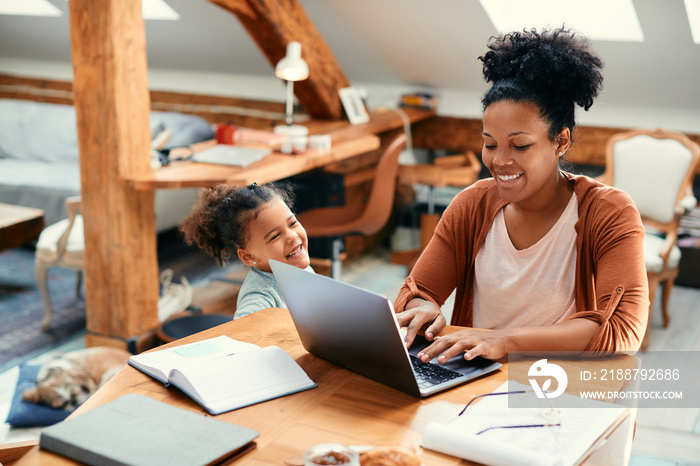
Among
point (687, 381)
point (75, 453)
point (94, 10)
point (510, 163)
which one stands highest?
point (94, 10)

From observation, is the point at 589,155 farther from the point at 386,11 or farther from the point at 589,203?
the point at 589,203

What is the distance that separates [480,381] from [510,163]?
56 centimetres

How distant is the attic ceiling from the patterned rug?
53.0 inches

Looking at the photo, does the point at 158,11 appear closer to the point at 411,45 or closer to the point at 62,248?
the point at 411,45

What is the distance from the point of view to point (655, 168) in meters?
3.64

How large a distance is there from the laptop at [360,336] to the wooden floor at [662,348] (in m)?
1.37

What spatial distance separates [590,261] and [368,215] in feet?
6.30

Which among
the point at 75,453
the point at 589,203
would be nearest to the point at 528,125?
the point at 589,203

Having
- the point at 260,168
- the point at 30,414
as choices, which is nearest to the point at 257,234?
the point at 260,168

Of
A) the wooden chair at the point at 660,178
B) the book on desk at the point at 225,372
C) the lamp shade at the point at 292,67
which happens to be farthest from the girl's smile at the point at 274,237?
the wooden chair at the point at 660,178

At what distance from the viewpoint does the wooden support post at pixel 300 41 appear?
12.3ft

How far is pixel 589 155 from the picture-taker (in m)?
4.45

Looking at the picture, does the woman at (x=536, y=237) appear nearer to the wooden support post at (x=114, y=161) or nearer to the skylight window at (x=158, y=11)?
the wooden support post at (x=114, y=161)

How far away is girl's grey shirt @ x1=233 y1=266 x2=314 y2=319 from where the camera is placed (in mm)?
1768
